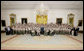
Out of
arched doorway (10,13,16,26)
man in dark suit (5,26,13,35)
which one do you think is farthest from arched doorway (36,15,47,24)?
man in dark suit (5,26,13,35)

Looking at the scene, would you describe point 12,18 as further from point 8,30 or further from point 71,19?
point 71,19

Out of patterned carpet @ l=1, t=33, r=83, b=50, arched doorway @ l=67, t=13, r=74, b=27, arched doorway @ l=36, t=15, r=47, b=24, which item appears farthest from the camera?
arched doorway @ l=36, t=15, r=47, b=24

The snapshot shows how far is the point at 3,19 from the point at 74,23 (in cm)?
1251

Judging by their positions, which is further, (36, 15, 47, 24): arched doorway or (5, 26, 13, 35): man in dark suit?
(36, 15, 47, 24): arched doorway

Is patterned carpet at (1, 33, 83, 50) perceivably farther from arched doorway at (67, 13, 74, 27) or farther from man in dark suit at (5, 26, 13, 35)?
arched doorway at (67, 13, 74, 27)

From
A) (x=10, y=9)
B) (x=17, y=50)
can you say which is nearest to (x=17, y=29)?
(x=10, y=9)

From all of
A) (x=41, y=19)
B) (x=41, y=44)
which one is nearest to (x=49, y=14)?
(x=41, y=19)

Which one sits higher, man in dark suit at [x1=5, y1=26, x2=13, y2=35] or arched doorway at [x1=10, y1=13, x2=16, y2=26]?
arched doorway at [x1=10, y1=13, x2=16, y2=26]

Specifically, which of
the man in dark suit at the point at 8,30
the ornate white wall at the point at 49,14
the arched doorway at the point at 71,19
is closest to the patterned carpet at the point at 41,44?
the man in dark suit at the point at 8,30

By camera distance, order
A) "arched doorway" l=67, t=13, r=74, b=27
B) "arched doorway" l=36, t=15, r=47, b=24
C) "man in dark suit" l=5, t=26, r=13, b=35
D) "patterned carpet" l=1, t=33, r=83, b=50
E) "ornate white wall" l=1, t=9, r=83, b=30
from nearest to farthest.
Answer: "patterned carpet" l=1, t=33, r=83, b=50, "man in dark suit" l=5, t=26, r=13, b=35, "ornate white wall" l=1, t=9, r=83, b=30, "arched doorway" l=67, t=13, r=74, b=27, "arched doorway" l=36, t=15, r=47, b=24

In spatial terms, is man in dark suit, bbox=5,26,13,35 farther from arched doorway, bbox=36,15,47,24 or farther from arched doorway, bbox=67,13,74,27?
arched doorway, bbox=67,13,74,27

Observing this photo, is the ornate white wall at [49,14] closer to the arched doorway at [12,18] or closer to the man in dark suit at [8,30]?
the arched doorway at [12,18]

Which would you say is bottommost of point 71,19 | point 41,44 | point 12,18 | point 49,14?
point 41,44

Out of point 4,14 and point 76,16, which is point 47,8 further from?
point 4,14
